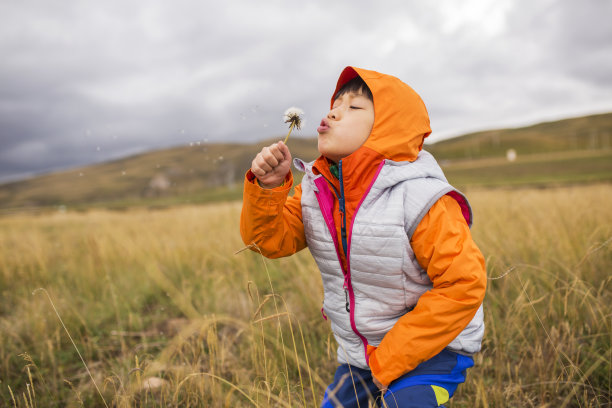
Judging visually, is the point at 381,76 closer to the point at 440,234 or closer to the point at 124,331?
the point at 440,234

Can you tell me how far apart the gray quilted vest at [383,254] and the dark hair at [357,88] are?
415 mm

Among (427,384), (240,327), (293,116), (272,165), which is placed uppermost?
(293,116)

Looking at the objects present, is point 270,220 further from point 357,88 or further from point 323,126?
point 357,88

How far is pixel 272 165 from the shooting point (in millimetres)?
1587

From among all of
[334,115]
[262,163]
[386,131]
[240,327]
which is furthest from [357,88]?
[240,327]

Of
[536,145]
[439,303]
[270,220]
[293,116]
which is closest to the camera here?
[439,303]

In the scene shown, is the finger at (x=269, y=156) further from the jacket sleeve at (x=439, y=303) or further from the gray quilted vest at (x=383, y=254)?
the jacket sleeve at (x=439, y=303)

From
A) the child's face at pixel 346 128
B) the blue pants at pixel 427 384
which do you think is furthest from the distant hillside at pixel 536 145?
the blue pants at pixel 427 384

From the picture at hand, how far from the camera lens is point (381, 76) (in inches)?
68.8

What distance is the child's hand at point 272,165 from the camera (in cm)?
156

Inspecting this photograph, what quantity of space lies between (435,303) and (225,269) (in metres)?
3.28

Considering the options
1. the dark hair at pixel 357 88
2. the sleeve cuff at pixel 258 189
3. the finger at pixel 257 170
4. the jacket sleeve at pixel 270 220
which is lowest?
the jacket sleeve at pixel 270 220

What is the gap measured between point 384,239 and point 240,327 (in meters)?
1.75

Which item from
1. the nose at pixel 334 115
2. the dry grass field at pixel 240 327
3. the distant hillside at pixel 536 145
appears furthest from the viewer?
the distant hillside at pixel 536 145
